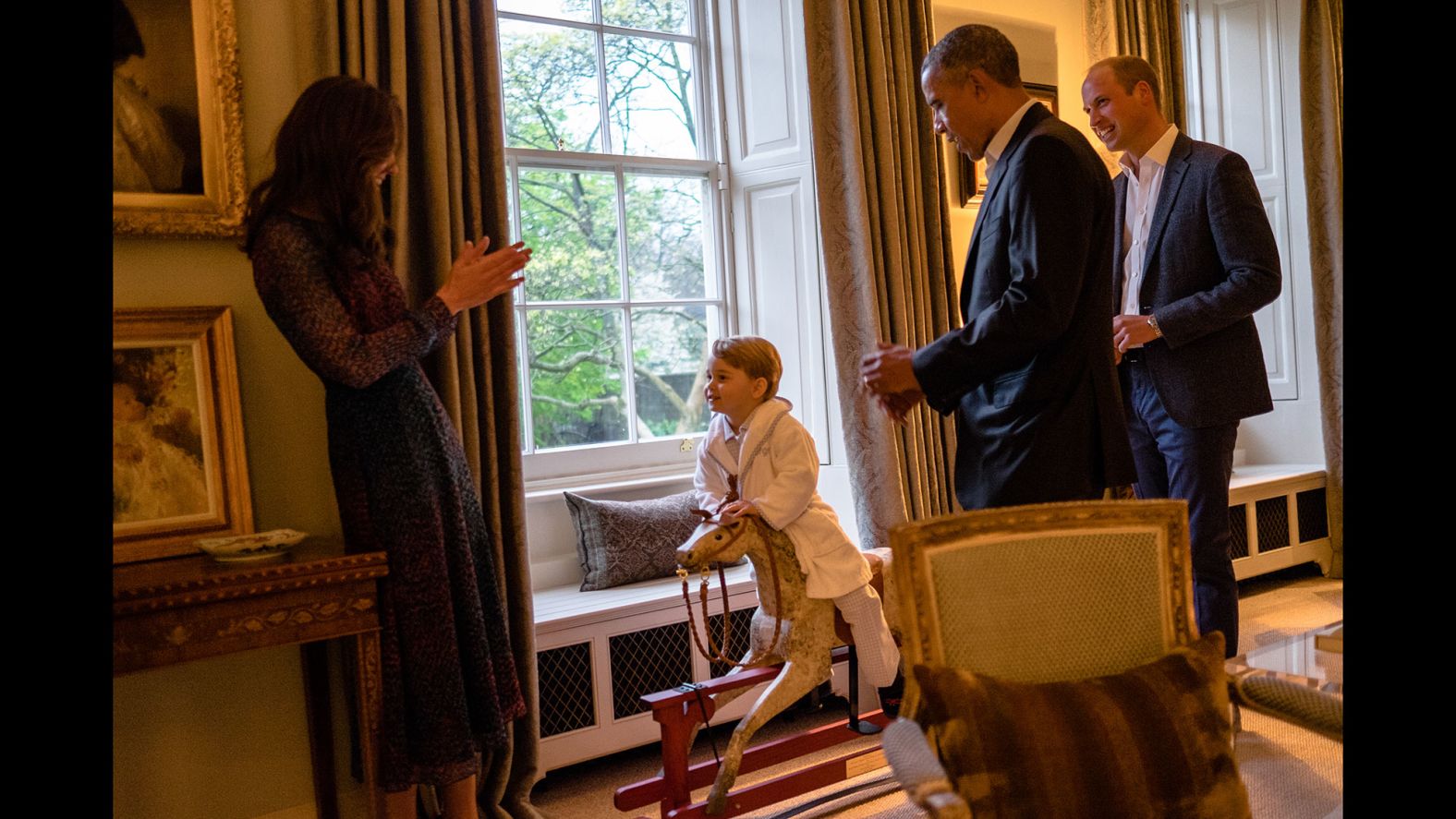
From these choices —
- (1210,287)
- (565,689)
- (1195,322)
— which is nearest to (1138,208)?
(1210,287)

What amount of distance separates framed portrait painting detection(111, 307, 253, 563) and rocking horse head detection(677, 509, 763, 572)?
102cm

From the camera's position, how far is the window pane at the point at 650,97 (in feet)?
12.4

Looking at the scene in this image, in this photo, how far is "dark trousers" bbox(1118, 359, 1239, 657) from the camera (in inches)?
113

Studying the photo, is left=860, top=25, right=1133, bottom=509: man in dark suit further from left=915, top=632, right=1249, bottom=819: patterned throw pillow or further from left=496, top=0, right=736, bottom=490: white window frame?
left=496, top=0, right=736, bottom=490: white window frame

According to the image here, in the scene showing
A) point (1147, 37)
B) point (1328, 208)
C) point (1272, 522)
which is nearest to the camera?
point (1147, 37)

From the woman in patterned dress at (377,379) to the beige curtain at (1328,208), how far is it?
439 centimetres

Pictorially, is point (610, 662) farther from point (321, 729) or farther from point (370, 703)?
point (370, 703)

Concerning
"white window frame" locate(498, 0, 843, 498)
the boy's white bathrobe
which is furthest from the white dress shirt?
the boy's white bathrobe

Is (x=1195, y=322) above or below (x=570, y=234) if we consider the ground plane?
below

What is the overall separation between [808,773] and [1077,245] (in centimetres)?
141

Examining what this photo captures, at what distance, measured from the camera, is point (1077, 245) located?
201 centimetres

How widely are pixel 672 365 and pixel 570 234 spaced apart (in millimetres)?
564

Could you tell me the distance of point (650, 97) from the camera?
3.84 m

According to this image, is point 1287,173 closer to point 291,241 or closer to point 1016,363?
point 1016,363
